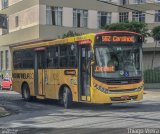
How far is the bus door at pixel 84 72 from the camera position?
20.0 metres

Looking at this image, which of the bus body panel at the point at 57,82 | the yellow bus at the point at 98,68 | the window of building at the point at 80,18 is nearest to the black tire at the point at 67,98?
the yellow bus at the point at 98,68

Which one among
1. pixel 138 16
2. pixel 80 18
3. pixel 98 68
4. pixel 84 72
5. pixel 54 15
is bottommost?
pixel 84 72

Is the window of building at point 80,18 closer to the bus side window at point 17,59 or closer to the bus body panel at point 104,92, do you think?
the bus side window at point 17,59

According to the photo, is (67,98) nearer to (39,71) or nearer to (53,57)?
(53,57)

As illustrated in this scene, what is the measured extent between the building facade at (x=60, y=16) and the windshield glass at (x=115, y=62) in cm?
2627

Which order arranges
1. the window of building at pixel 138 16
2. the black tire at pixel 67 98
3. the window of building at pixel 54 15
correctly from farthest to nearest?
the window of building at pixel 138 16 → the window of building at pixel 54 15 → the black tire at pixel 67 98

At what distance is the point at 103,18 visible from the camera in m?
53.2

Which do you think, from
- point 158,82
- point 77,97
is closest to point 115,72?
point 77,97

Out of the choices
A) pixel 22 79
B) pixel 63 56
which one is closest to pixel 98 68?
pixel 63 56

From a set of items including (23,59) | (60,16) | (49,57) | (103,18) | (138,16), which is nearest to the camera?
(49,57)

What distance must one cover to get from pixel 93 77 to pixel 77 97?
1492 mm

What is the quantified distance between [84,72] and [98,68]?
94cm

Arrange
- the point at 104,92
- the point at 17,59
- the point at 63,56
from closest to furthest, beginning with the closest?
1. the point at 104,92
2. the point at 63,56
3. the point at 17,59

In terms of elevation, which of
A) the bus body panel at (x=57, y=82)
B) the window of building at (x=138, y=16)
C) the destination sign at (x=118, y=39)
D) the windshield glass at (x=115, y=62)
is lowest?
the bus body panel at (x=57, y=82)
